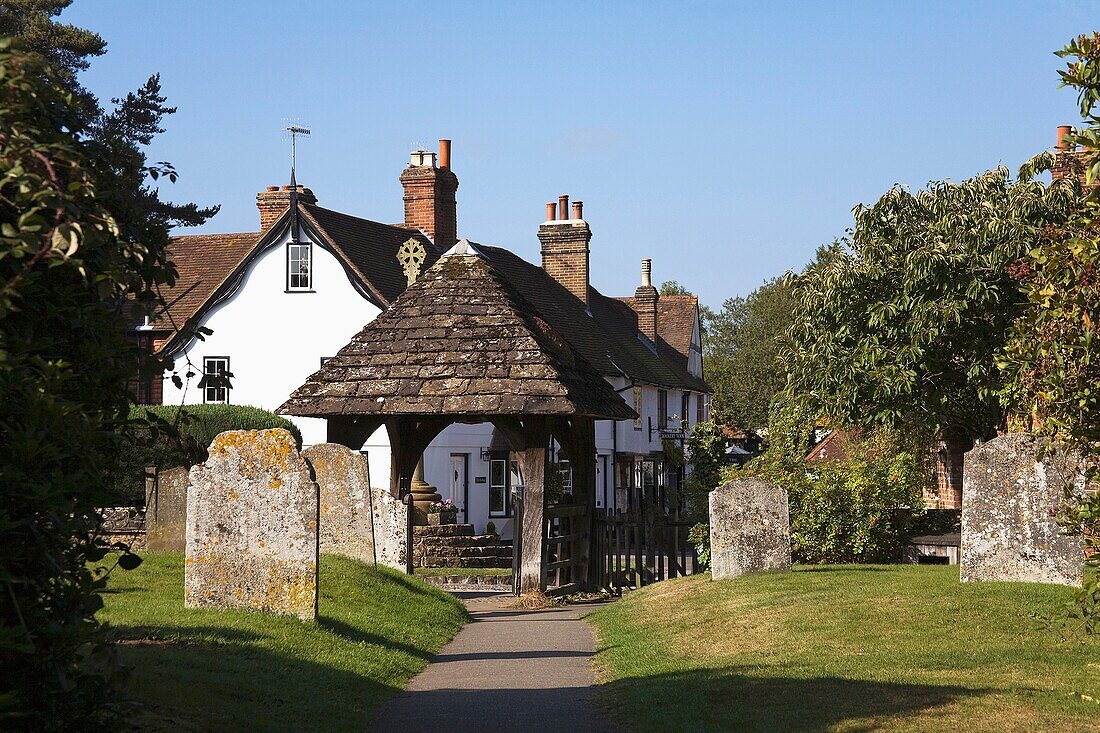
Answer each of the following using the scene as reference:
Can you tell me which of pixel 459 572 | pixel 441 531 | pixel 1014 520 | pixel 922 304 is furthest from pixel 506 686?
pixel 441 531

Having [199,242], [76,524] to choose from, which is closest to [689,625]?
[76,524]

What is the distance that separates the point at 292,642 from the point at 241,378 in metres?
30.1

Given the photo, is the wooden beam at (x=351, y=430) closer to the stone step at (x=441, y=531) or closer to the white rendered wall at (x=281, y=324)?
the stone step at (x=441, y=531)

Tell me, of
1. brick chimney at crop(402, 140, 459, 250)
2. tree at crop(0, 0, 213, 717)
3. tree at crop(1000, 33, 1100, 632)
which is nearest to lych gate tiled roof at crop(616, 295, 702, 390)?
brick chimney at crop(402, 140, 459, 250)

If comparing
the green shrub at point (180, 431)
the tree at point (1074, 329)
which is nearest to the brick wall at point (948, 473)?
the green shrub at point (180, 431)

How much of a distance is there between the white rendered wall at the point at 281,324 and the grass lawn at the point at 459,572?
11.5m

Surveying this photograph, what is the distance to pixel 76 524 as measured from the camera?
552cm

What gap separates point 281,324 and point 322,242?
9.33ft

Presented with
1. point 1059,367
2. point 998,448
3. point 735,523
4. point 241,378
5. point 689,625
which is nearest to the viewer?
point 1059,367

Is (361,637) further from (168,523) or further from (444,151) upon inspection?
(444,151)

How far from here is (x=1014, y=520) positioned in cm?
1625

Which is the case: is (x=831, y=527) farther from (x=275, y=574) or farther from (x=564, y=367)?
(x=275, y=574)

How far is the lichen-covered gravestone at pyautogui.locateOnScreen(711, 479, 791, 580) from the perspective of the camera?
18.1 metres

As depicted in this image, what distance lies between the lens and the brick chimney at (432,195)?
1682 inches
